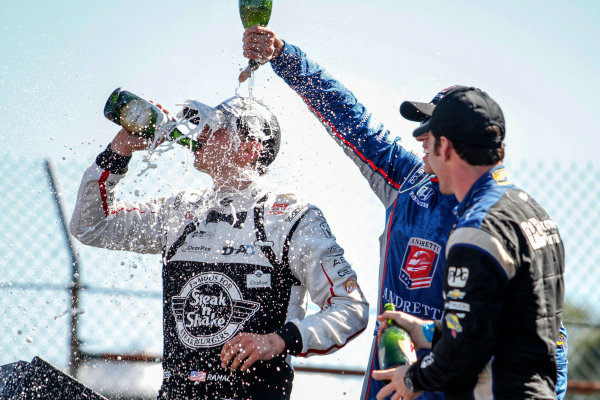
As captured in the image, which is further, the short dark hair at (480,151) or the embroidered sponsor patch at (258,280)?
the embroidered sponsor patch at (258,280)

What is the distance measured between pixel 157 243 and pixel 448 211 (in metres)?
1.36

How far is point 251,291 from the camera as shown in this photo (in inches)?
114

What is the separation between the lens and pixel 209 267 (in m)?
2.96

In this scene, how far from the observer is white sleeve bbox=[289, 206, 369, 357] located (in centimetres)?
279

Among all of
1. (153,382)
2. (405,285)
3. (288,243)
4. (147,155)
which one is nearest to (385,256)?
(405,285)

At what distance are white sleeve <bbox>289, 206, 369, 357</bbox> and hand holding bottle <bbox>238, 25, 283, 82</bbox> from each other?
30.0 inches

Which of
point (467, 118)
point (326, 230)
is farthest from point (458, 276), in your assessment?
point (326, 230)

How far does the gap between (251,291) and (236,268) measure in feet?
0.38

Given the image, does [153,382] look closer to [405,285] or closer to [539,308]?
[405,285]

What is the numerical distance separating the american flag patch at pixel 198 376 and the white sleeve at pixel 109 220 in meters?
0.70

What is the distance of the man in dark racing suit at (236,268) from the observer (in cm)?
281

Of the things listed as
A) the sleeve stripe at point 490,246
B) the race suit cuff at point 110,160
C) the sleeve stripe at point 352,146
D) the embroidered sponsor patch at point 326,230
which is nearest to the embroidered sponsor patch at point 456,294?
the sleeve stripe at point 490,246

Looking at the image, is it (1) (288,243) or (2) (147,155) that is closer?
(1) (288,243)

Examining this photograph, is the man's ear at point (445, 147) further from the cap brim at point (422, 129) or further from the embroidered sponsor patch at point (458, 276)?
the embroidered sponsor patch at point (458, 276)
